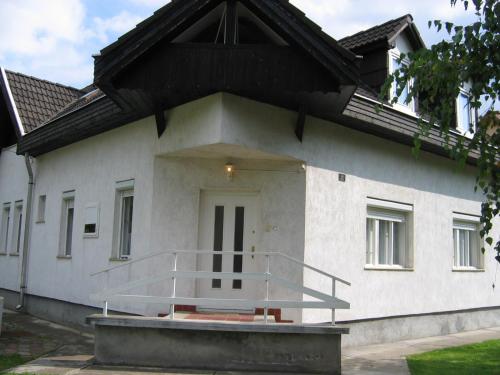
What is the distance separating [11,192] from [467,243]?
1356cm

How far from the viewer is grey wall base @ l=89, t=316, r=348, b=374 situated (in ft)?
25.1

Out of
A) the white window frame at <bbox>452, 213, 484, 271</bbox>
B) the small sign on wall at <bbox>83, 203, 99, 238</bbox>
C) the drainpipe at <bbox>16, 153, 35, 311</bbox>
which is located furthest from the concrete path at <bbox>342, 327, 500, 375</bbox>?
the drainpipe at <bbox>16, 153, 35, 311</bbox>

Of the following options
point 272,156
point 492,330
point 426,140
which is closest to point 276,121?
point 272,156

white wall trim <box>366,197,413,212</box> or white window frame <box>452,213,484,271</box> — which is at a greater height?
white wall trim <box>366,197,413,212</box>

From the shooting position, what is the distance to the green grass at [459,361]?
8117 millimetres

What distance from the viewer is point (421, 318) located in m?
11.9

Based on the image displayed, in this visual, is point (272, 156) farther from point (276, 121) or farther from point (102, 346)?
point (102, 346)

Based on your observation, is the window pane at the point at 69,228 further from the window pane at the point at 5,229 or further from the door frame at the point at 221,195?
the door frame at the point at 221,195

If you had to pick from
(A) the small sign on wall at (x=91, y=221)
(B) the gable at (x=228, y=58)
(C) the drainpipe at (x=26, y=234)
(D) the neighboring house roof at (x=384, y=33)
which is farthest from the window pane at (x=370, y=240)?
(C) the drainpipe at (x=26, y=234)

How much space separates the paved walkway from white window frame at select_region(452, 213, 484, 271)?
1.88m

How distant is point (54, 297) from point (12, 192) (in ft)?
16.8

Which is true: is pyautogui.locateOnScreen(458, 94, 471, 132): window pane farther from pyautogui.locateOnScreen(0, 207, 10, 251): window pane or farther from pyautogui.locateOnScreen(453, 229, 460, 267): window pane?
pyautogui.locateOnScreen(0, 207, 10, 251): window pane

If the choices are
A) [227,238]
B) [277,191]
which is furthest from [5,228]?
[277,191]

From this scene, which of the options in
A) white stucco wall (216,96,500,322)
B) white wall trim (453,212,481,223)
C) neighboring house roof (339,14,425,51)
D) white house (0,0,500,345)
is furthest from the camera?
white wall trim (453,212,481,223)
